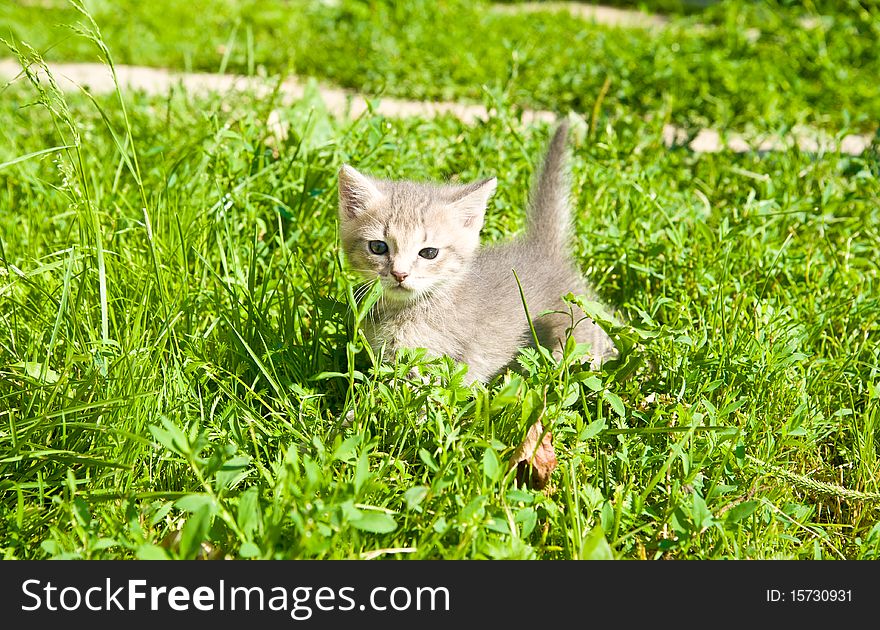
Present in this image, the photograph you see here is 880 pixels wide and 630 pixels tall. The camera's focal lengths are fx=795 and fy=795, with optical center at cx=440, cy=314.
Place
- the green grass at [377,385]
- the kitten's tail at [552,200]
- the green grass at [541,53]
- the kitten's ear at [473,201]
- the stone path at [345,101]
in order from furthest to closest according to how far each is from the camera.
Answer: the green grass at [541,53], the stone path at [345,101], the kitten's tail at [552,200], the kitten's ear at [473,201], the green grass at [377,385]

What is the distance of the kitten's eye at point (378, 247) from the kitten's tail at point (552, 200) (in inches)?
30.0

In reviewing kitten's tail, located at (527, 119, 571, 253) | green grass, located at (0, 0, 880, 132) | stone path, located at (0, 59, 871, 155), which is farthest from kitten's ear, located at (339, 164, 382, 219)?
green grass, located at (0, 0, 880, 132)

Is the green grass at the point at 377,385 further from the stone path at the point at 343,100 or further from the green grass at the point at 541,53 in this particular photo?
the green grass at the point at 541,53

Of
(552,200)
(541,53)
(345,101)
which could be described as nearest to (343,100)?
(345,101)

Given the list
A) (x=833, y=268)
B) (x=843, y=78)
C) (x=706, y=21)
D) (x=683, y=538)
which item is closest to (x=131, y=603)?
(x=683, y=538)

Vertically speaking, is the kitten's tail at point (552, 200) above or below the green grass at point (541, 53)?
below

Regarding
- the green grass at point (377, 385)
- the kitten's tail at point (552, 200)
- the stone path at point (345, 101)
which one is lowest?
the green grass at point (377, 385)

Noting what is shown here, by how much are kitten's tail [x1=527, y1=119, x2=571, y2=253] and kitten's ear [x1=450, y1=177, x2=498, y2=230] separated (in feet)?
1.43

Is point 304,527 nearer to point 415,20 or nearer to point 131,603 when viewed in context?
point 131,603

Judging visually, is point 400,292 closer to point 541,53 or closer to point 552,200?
point 552,200

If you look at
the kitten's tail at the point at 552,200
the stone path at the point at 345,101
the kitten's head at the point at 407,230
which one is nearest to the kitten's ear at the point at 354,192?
the kitten's head at the point at 407,230

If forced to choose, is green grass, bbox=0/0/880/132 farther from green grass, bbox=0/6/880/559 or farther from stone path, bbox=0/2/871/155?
green grass, bbox=0/6/880/559

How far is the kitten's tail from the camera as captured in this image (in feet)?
9.67

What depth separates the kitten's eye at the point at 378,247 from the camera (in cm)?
247
